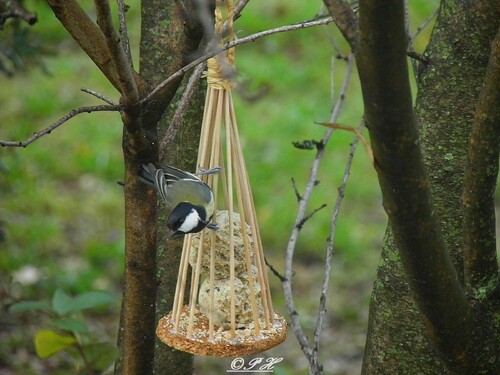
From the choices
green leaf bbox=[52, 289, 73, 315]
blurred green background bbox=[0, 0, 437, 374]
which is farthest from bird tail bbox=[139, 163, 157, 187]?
blurred green background bbox=[0, 0, 437, 374]

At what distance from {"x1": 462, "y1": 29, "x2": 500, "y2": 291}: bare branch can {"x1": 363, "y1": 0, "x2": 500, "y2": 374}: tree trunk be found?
0.50 ft

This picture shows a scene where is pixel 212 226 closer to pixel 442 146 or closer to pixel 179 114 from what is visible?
pixel 179 114

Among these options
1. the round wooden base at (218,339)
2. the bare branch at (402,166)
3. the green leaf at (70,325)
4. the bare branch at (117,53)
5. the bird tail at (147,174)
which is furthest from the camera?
the green leaf at (70,325)

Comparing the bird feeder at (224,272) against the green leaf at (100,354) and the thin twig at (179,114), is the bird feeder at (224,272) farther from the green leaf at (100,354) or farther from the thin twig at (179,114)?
the green leaf at (100,354)

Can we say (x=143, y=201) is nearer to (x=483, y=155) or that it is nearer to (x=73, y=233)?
(x=483, y=155)

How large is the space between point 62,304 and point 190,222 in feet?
3.06

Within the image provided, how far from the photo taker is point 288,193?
5176 mm

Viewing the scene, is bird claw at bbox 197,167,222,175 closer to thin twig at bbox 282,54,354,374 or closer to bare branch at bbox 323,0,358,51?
thin twig at bbox 282,54,354,374

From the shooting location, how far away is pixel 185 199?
196 centimetres

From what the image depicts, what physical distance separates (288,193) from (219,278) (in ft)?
10.2

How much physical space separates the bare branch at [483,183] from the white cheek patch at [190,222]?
63 cm

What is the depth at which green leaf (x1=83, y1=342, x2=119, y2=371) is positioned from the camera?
236 cm

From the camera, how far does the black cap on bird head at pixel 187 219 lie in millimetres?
1815

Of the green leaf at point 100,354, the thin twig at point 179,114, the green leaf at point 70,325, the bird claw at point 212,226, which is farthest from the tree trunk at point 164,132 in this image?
the thin twig at point 179,114
